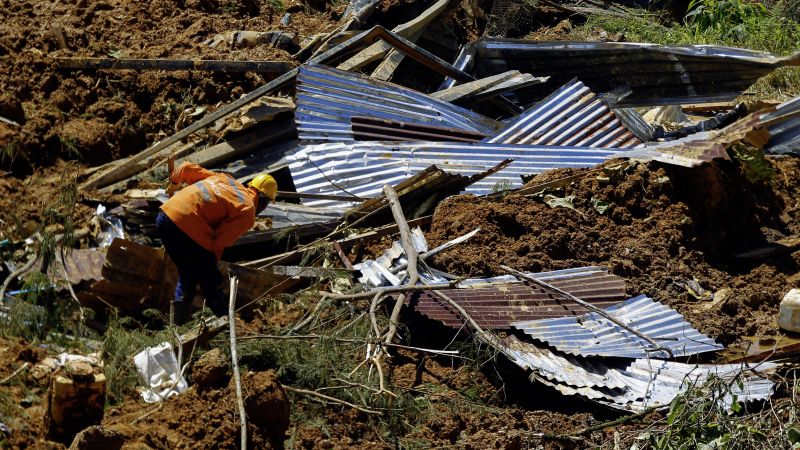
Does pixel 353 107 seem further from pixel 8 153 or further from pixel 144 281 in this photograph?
pixel 8 153

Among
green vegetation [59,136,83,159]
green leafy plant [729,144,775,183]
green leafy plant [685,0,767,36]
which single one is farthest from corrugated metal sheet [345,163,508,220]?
green leafy plant [685,0,767,36]

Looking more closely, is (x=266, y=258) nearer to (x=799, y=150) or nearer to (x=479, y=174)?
(x=479, y=174)

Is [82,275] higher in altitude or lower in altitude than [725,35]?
lower

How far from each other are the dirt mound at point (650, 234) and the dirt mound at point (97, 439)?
3338 millimetres

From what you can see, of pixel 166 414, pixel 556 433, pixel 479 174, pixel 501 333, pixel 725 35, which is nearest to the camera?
pixel 166 414

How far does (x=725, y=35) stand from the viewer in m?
12.3

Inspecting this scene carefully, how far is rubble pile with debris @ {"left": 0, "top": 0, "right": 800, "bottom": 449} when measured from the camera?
6.13 metres

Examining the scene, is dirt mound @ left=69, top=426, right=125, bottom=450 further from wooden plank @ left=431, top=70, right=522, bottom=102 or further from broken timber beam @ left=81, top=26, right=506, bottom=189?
wooden plank @ left=431, top=70, right=522, bottom=102

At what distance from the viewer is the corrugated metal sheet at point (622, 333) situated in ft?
23.1

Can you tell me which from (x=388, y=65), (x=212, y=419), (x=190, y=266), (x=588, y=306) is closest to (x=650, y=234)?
(x=588, y=306)

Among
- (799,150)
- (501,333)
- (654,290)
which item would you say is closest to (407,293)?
(501,333)

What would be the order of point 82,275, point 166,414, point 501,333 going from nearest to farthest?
point 166,414, point 501,333, point 82,275

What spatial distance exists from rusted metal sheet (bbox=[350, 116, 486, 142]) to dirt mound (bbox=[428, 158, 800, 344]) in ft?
3.97

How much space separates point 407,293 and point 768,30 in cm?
714
